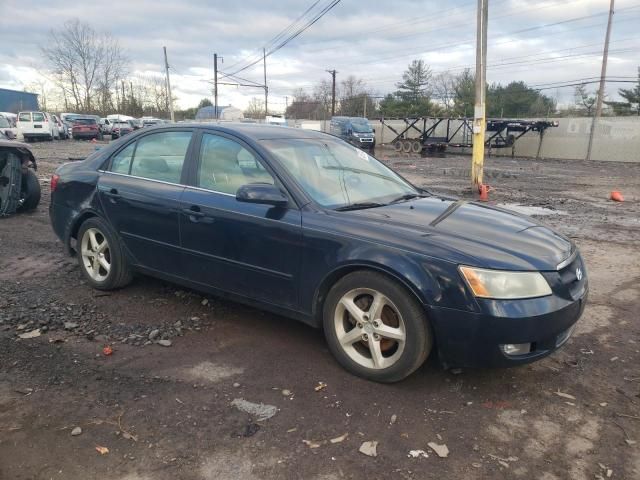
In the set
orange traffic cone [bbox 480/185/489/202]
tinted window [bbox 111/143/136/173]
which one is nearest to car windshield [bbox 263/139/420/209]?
tinted window [bbox 111/143/136/173]

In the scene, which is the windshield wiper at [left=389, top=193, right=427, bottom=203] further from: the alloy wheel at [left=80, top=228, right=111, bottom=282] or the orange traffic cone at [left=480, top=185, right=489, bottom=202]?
the orange traffic cone at [left=480, top=185, right=489, bottom=202]

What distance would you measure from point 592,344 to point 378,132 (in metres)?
37.8

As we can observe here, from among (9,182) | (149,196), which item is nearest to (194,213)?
(149,196)

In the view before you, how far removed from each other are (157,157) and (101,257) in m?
1.13

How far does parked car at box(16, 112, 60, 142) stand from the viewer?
101 feet

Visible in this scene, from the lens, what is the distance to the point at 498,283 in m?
2.82

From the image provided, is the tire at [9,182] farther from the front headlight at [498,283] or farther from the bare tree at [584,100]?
the bare tree at [584,100]

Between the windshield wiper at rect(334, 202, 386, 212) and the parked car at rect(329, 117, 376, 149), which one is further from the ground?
the parked car at rect(329, 117, 376, 149)

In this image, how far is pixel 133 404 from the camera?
9.67 ft

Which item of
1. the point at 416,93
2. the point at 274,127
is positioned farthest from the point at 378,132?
the point at 274,127

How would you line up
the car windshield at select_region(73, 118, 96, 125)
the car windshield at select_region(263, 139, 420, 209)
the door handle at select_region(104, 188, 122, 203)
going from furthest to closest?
the car windshield at select_region(73, 118, 96, 125), the door handle at select_region(104, 188, 122, 203), the car windshield at select_region(263, 139, 420, 209)

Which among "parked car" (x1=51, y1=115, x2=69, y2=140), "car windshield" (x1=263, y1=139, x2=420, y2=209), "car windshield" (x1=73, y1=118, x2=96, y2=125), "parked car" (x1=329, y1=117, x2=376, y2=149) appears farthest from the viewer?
"car windshield" (x1=73, y1=118, x2=96, y2=125)

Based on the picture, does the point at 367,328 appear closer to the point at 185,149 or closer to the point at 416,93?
the point at 185,149

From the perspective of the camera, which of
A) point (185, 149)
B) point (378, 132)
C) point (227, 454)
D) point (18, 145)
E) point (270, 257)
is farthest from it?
point (378, 132)
